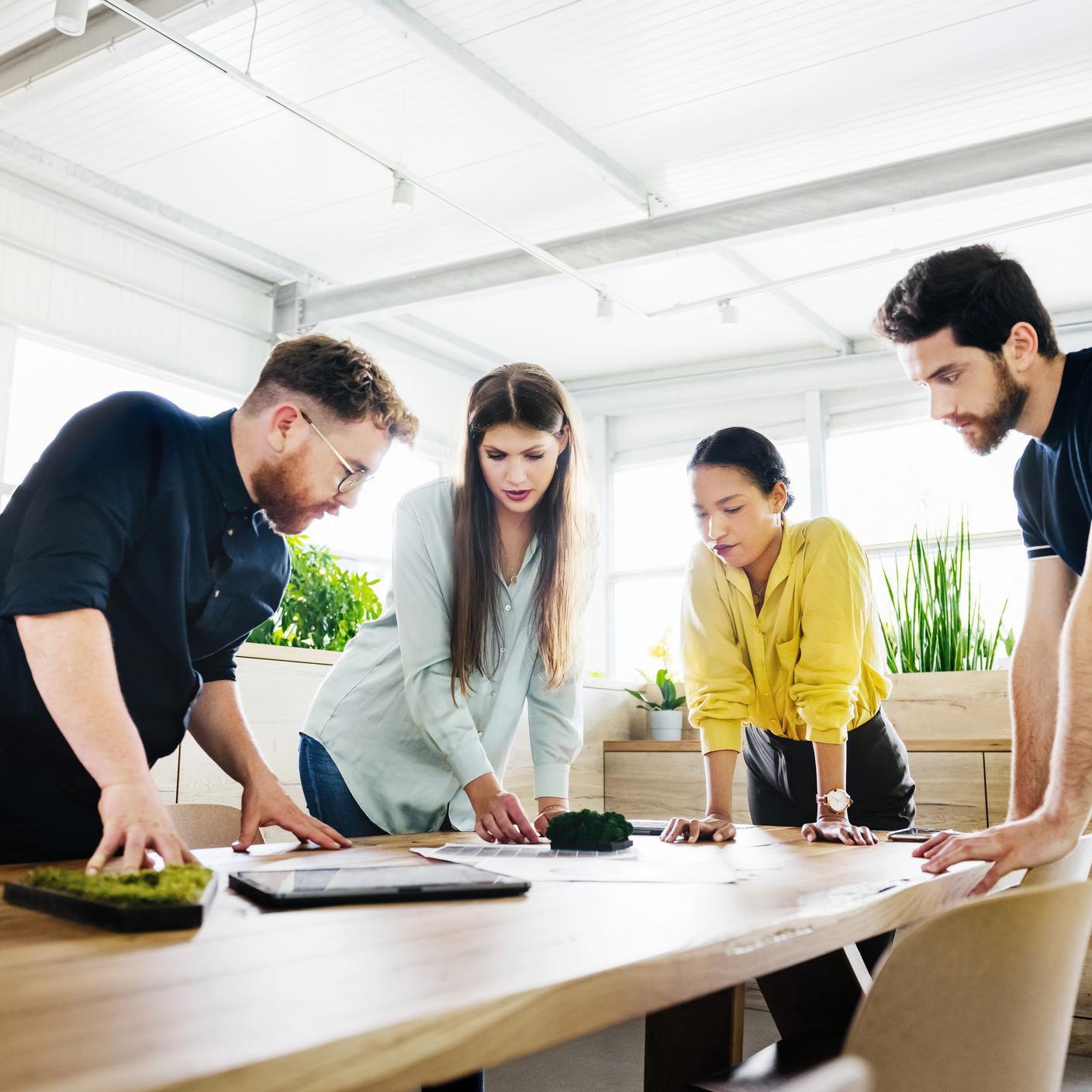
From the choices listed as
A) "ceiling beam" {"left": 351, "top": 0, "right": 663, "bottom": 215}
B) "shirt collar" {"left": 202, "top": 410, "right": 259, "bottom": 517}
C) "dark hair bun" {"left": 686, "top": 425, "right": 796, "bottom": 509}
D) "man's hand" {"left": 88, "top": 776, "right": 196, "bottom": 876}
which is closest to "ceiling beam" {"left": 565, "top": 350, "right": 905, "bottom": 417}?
"ceiling beam" {"left": 351, "top": 0, "right": 663, "bottom": 215}

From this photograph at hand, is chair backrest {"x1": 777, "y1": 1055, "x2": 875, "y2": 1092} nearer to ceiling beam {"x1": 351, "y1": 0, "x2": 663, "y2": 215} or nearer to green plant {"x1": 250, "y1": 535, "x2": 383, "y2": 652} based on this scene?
green plant {"x1": 250, "y1": 535, "x2": 383, "y2": 652}

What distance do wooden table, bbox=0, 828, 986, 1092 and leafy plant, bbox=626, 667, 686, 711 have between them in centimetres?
346

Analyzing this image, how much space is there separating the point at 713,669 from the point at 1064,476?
2.13ft

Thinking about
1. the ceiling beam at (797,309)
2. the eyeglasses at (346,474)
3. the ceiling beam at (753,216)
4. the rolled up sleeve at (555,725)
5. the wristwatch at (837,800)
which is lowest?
the wristwatch at (837,800)

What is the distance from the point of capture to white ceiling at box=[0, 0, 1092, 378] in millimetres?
3996

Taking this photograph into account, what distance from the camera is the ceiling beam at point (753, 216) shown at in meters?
4.32

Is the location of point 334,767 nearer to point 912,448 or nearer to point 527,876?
point 527,876

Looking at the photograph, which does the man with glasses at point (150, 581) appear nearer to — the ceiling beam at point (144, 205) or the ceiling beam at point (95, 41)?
the ceiling beam at point (95, 41)

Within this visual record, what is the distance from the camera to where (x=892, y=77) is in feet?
14.1

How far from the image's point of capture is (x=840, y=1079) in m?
0.47

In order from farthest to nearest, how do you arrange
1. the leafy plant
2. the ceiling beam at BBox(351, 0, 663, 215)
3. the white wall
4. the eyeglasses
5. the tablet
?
the white wall < the leafy plant < the ceiling beam at BBox(351, 0, 663, 215) < the eyeglasses < the tablet

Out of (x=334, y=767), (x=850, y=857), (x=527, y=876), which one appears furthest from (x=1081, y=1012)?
(x=527, y=876)

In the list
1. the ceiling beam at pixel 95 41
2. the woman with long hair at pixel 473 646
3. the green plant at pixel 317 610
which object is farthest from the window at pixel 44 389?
the woman with long hair at pixel 473 646

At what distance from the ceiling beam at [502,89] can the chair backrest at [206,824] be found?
10.1ft
